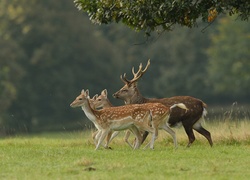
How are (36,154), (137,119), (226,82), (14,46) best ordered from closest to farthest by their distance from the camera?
(36,154), (137,119), (14,46), (226,82)

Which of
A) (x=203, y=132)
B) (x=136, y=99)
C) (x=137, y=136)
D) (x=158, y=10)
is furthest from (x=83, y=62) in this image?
(x=158, y=10)

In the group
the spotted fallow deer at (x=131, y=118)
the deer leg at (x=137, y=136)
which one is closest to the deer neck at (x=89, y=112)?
the spotted fallow deer at (x=131, y=118)

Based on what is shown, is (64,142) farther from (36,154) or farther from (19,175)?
(19,175)

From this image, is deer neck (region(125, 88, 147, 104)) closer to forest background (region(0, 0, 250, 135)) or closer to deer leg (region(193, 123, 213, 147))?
deer leg (region(193, 123, 213, 147))

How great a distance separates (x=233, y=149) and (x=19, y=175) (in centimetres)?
527

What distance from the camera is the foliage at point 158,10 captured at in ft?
57.0

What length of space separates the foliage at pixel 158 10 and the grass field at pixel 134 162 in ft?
8.03

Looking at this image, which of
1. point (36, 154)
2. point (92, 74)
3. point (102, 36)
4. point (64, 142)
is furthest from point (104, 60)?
point (36, 154)

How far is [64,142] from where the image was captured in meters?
21.3

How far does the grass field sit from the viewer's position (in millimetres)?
14094

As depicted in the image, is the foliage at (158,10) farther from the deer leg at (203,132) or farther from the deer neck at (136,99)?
the deer leg at (203,132)

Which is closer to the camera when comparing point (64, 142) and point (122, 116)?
point (122, 116)

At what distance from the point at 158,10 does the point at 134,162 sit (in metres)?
3.41

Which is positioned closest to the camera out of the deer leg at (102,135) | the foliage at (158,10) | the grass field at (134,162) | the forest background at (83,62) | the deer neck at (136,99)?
the grass field at (134,162)
